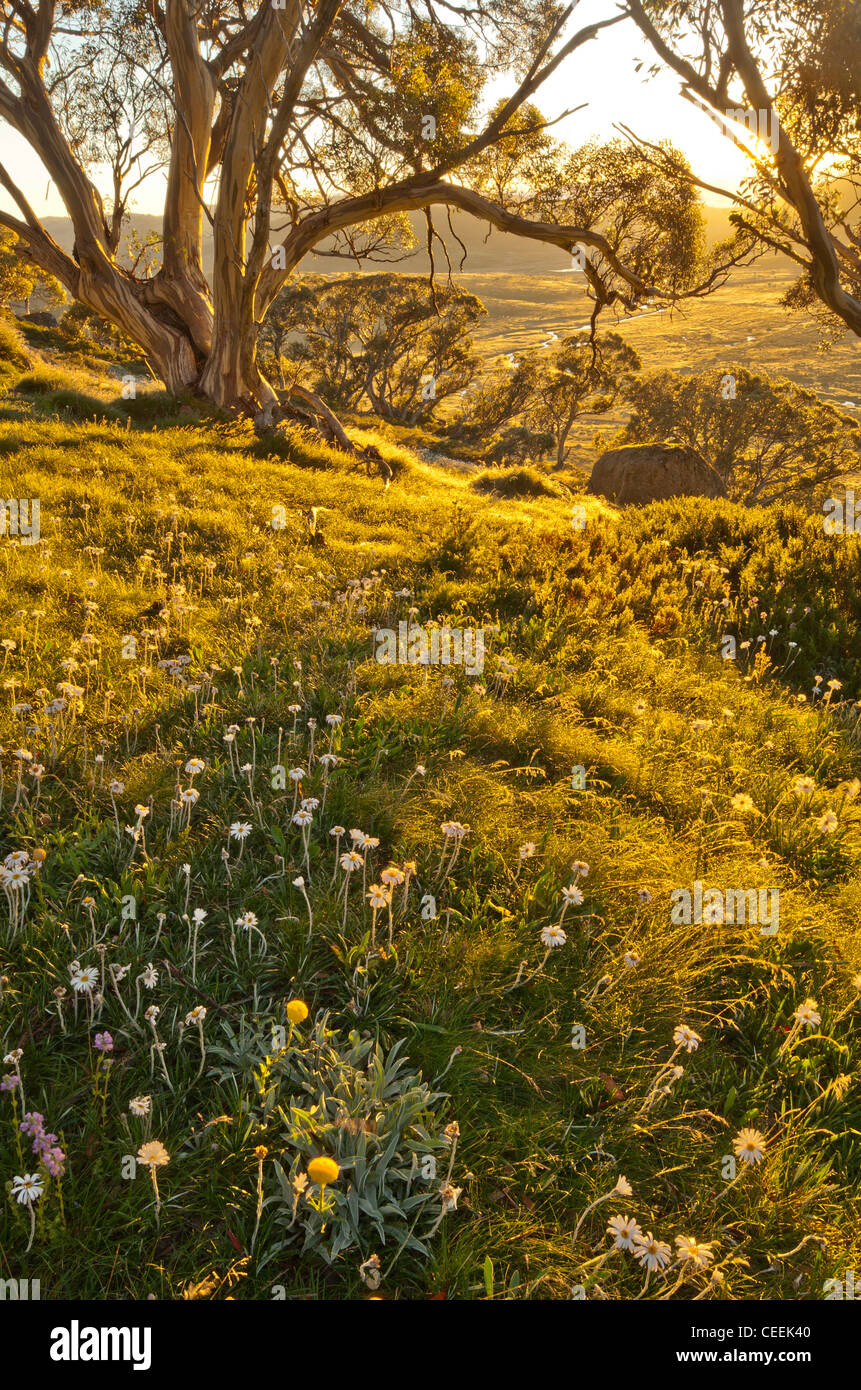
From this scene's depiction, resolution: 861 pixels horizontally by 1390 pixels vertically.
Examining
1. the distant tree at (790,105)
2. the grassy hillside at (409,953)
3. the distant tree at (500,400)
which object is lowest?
the grassy hillside at (409,953)

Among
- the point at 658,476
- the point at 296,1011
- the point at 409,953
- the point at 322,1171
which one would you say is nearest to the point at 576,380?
the point at 658,476

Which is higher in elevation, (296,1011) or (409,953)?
(296,1011)

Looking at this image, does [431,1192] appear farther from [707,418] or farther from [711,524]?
[707,418]

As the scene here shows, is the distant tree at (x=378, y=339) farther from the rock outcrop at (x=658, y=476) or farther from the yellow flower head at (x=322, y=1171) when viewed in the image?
the yellow flower head at (x=322, y=1171)

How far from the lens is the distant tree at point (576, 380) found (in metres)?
51.6

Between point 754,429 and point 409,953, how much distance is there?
53.6 m

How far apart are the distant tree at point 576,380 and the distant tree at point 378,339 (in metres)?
5.90

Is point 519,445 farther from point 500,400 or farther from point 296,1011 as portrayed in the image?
point 296,1011

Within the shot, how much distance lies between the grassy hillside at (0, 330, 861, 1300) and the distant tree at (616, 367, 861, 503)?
46.3 meters

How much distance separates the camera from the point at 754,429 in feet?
159

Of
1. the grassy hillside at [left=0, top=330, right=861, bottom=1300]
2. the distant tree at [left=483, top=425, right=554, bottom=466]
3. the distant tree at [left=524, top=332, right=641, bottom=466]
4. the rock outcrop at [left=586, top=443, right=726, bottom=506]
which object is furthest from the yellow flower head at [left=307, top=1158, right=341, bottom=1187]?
the distant tree at [left=524, top=332, right=641, bottom=466]

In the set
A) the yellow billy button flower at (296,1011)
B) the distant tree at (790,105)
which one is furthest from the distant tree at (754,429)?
the yellow billy button flower at (296,1011)
